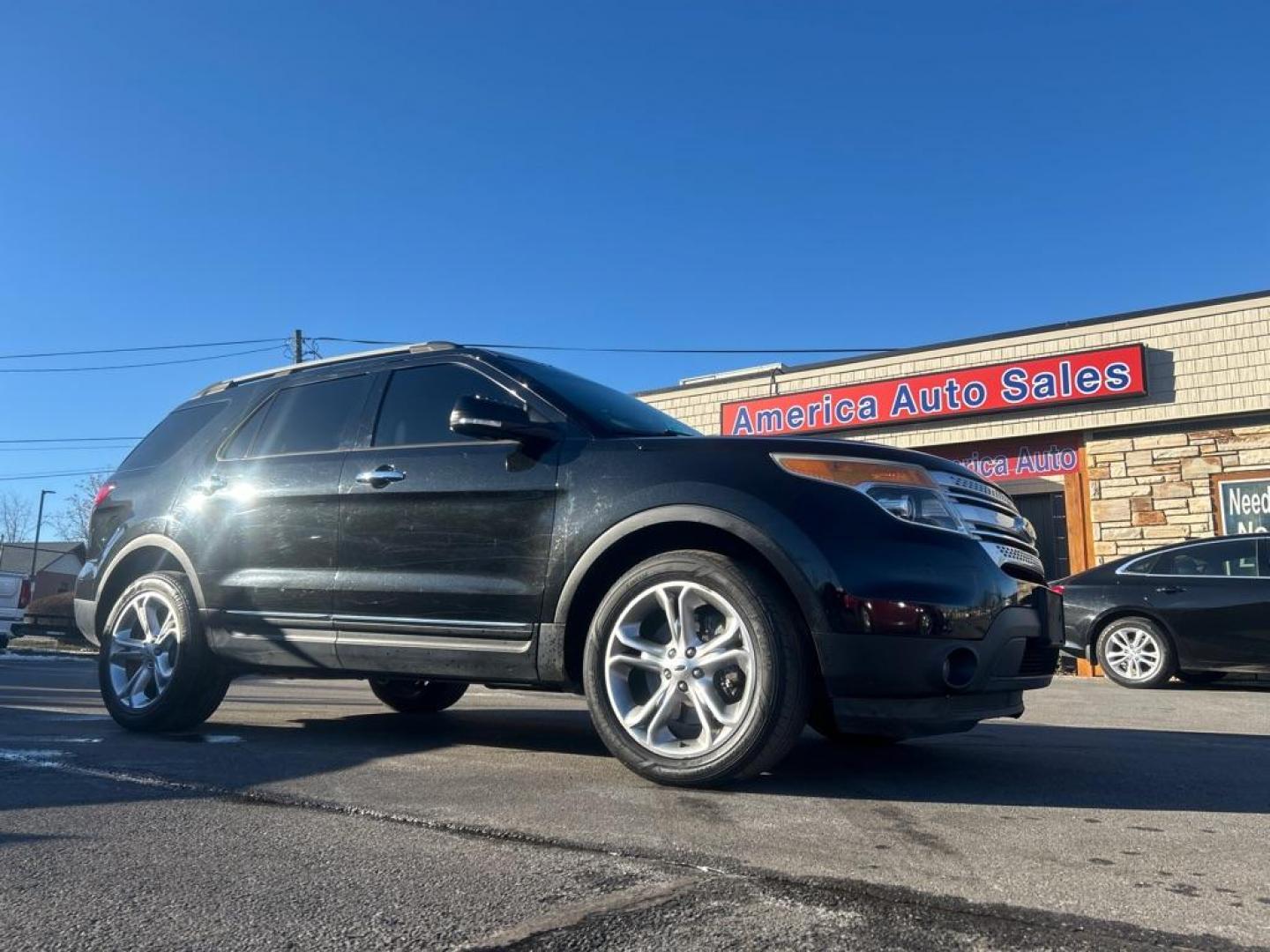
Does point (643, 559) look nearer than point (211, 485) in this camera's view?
Yes

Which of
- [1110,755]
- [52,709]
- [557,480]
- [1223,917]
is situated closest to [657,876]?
[1223,917]

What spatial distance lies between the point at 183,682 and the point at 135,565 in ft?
2.91

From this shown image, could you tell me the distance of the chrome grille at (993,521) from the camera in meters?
3.62

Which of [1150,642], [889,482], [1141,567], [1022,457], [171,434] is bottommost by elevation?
[1150,642]

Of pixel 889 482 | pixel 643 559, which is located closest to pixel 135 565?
pixel 643 559

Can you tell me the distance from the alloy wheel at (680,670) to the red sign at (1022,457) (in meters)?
12.0

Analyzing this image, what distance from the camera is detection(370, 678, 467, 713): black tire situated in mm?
5875

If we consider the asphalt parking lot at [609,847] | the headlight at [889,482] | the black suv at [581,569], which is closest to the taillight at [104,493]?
the black suv at [581,569]

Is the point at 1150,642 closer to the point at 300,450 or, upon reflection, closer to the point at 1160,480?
the point at 1160,480

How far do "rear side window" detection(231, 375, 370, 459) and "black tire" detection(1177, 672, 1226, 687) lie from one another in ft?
26.6

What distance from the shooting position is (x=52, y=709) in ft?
21.1

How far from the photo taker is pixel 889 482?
349cm

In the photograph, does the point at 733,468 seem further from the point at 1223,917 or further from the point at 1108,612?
the point at 1108,612

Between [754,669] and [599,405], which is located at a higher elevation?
[599,405]
